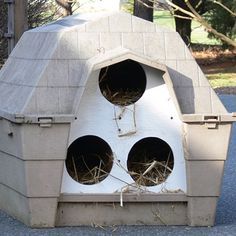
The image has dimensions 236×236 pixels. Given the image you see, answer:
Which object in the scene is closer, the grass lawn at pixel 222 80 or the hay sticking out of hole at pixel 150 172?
the hay sticking out of hole at pixel 150 172

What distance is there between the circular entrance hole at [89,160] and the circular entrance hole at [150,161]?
0.66ft

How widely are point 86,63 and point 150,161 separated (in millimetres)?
1019

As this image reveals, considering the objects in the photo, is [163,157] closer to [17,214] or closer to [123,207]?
[123,207]

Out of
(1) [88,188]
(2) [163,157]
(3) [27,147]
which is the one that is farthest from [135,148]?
(3) [27,147]

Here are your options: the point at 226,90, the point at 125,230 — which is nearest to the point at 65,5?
the point at 226,90

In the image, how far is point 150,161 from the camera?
20.6ft

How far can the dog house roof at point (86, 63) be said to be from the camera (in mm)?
5707

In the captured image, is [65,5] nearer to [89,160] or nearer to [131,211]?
[89,160]

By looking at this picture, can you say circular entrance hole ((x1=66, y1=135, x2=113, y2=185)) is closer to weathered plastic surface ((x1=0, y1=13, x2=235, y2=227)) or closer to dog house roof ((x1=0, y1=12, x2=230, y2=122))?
weathered plastic surface ((x1=0, y1=13, x2=235, y2=227))

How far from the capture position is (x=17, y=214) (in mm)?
6059

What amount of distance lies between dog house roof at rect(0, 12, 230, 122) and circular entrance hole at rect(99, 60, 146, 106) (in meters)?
0.23

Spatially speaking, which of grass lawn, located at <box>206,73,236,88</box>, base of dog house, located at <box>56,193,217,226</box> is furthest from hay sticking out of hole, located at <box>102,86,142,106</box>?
grass lawn, located at <box>206,73,236,88</box>

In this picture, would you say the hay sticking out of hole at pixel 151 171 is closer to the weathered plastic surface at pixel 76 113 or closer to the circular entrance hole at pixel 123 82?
→ the weathered plastic surface at pixel 76 113

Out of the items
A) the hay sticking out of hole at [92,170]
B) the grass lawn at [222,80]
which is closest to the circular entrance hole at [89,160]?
the hay sticking out of hole at [92,170]
